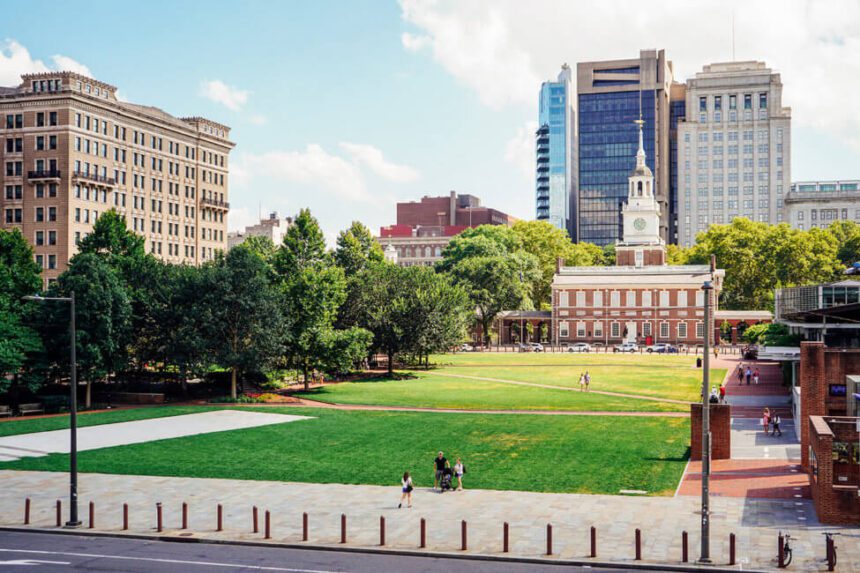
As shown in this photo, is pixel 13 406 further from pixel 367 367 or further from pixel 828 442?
pixel 828 442

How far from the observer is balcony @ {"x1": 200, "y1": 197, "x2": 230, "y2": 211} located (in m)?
128

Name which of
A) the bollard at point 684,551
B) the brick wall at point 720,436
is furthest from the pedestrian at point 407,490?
the brick wall at point 720,436

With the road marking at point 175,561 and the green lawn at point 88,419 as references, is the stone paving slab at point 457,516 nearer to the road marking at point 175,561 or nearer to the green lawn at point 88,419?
the road marking at point 175,561

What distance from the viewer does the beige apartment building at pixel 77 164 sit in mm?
103000

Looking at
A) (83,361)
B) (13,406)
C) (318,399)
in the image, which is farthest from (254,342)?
(13,406)

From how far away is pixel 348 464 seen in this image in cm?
3962

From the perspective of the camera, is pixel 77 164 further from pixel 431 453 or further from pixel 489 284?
pixel 431 453

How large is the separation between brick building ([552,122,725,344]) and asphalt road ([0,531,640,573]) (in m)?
106

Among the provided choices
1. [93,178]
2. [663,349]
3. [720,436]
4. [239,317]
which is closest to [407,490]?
[720,436]

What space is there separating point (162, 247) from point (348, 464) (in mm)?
87548

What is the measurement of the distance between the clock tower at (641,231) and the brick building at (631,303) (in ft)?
13.0

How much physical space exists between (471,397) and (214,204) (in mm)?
77269

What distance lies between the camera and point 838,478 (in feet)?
93.8

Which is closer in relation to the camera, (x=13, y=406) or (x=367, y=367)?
(x=13, y=406)
